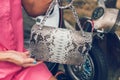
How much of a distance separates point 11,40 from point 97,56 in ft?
2.50

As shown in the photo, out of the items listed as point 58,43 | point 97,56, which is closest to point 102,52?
point 97,56

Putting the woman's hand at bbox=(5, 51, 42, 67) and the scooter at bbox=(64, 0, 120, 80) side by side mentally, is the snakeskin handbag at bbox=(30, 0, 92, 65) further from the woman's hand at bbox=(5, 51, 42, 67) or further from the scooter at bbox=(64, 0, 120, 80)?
the scooter at bbox=(64, 0, 120, 80)

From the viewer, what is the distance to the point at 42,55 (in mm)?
1855

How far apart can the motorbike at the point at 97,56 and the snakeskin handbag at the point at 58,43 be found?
20.9 inches

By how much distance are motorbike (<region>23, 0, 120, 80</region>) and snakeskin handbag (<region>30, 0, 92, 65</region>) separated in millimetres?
530

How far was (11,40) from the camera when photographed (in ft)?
6.23

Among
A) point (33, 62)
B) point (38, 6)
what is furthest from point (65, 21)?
point (33, 62)

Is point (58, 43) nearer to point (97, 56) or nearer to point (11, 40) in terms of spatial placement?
point (11, 40)

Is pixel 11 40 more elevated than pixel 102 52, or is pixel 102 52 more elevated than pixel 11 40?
pixel 11 40

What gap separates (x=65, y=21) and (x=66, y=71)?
380mm

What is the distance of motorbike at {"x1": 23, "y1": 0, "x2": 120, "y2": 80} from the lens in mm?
2449

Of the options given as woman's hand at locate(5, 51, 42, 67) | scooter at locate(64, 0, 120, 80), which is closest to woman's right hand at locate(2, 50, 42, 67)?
woman's hand at locate(5, 51, 42, 67)

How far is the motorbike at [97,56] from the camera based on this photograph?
96.4 inches

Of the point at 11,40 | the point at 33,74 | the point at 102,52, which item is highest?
the point at 11,40
